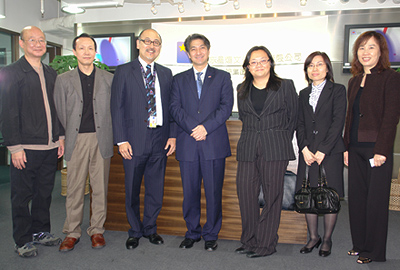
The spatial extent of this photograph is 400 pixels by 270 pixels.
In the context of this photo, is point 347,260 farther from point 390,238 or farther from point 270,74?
point 270,74

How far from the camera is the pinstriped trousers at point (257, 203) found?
278cm

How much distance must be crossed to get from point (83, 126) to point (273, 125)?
66.5 inches

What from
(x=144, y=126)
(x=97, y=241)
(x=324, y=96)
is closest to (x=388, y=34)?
(x=324, y=96)

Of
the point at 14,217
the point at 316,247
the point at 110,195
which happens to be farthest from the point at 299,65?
the point at 14,217

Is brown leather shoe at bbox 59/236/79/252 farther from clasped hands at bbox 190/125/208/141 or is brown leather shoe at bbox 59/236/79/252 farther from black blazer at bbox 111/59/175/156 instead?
clasped hands at bbox 190/125/208/141

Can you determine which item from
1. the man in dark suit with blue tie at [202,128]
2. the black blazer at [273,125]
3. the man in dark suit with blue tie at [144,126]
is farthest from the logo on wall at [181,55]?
the black blazer at [273,125]

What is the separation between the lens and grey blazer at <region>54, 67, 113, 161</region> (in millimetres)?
3000

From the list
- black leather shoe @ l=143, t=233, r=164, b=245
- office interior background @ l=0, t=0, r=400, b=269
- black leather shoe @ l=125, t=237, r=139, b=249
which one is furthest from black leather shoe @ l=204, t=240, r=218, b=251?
office interior background @ l=0, t=0, r=400, b=269

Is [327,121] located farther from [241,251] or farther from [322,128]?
[241,251]

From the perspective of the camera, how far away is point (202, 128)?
2.82 m

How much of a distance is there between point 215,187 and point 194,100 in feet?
2.59

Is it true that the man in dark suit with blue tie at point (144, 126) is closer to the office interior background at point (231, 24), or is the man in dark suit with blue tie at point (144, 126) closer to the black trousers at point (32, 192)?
the black trousers at point (32, 192)

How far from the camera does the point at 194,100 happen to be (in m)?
2.93

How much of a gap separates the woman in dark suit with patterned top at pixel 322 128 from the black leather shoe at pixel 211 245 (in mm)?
875
